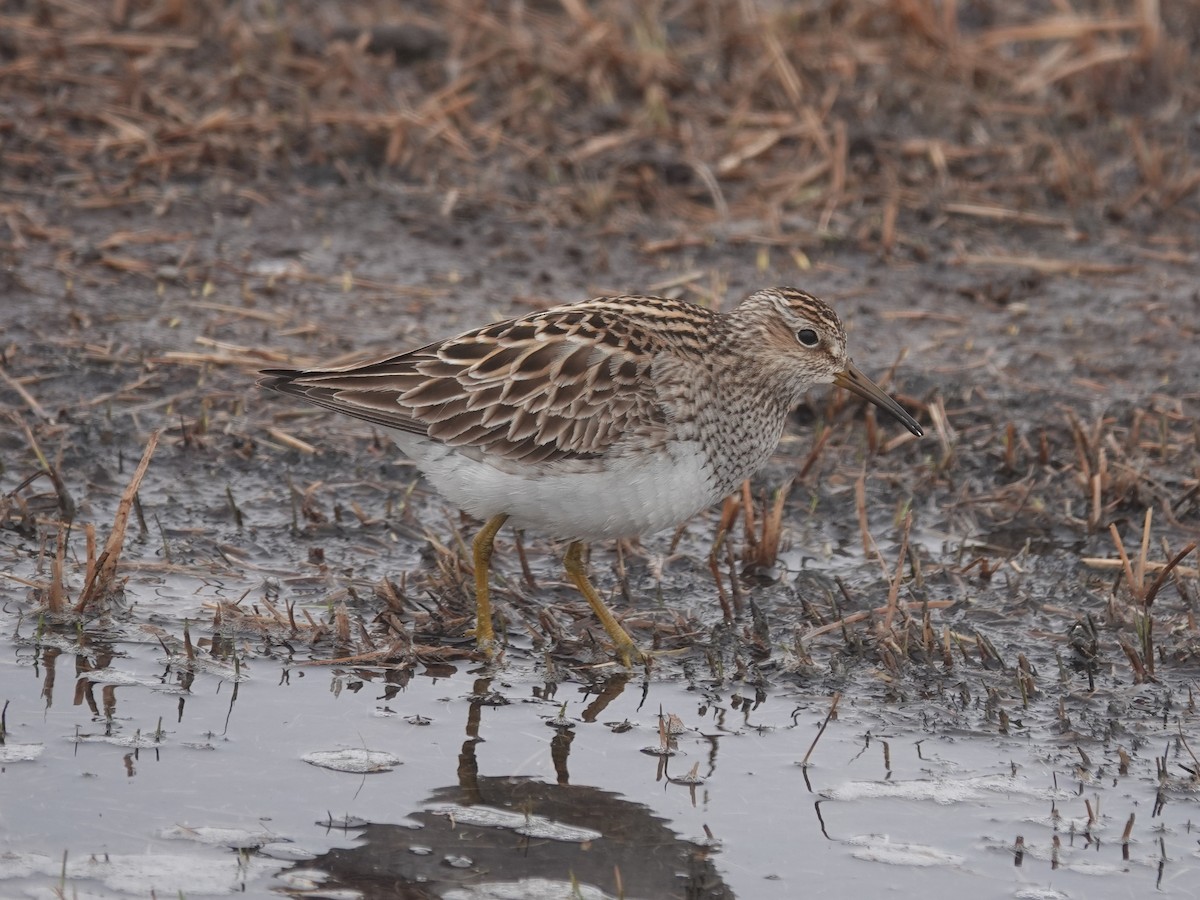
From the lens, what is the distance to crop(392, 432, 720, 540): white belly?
6.57 meters

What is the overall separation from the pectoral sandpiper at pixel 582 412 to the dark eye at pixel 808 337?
0.09 meters

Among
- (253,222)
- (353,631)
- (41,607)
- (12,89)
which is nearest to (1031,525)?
(353,631)

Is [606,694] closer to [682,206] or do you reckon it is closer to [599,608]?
[599,608]

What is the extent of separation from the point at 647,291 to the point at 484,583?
145 inches

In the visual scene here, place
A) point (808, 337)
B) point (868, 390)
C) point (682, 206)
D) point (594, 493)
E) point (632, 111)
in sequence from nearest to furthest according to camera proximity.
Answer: point (594, 493) → point (808, 337) → point (868, 390) → point (682, 206) → point (632, 111)

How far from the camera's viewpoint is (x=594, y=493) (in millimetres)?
6566

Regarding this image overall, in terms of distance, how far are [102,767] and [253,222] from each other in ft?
18.3

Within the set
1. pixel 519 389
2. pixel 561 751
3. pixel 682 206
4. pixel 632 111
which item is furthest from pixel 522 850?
pixel 632 111

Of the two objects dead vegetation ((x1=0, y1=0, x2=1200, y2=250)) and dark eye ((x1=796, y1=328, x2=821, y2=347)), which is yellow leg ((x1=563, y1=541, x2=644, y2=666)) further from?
dead vegetation ((x1=0, y1=0, x2=1200, y2=250))

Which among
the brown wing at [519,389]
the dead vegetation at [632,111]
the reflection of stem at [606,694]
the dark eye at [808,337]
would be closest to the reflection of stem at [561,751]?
the reflection of stem at [606,694]

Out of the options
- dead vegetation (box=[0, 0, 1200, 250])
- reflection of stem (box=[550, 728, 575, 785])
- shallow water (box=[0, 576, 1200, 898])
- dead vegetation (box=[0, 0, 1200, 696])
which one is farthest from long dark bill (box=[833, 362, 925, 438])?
dead vegetation (box=[0, 0, 1200, 250])

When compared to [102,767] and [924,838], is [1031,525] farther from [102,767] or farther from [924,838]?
[102,767]

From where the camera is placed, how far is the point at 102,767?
18.9 feet

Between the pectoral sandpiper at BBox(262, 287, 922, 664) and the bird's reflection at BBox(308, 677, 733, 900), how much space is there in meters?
1.18
